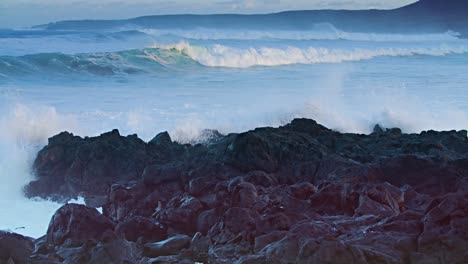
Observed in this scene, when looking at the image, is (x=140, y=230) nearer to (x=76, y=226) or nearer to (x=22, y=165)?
(x=76, y=226)

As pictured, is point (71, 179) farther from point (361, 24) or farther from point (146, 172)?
point (361, 24)

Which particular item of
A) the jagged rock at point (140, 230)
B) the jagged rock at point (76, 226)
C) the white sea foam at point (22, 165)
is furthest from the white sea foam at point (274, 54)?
the jagged rock at point (76, 226)

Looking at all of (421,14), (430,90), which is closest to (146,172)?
(430,90)

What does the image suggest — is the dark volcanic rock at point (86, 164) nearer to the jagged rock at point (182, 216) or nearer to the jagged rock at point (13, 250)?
the jagged rock at point (182, 216)

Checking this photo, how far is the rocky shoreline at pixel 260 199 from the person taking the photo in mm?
4176

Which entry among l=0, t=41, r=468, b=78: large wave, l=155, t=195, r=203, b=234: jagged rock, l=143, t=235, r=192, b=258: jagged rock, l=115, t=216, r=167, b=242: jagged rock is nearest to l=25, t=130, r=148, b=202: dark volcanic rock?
l=155, t=195, r=203, b=234: jagged rock

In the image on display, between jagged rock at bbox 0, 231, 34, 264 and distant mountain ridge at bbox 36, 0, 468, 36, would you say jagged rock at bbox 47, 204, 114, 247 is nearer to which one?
jagged rock at bbox 0, 231, 34, 264

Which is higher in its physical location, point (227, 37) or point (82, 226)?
point (227, 37)

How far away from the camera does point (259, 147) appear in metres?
6.60

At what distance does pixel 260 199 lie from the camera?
530 cm

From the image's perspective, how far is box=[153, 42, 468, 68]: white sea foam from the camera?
26750 mm

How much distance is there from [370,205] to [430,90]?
13.9 m

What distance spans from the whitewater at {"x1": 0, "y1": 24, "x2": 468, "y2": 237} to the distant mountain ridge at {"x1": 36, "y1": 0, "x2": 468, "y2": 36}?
5310mm

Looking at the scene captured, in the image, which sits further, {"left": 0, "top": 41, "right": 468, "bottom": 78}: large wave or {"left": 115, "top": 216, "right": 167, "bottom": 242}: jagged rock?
{"left": 0, "top": 41, "right": 468, "bottom": 78}: large wave
